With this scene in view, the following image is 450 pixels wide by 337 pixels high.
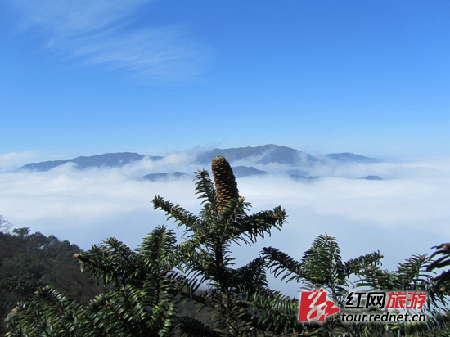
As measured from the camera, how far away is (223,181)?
9.99 ft

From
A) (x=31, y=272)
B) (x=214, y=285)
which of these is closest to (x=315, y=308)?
(x=214, y=285)

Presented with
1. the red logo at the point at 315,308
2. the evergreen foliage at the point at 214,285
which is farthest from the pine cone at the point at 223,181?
the red logo at the point at 315,308

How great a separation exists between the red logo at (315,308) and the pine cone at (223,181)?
1.03 m

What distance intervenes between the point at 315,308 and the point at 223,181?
1.28m

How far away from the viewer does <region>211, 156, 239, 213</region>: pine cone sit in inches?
117

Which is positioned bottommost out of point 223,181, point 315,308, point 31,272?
point 31,272

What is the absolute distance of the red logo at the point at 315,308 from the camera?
2457 mm

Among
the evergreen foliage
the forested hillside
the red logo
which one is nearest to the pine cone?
the evergreen foliage

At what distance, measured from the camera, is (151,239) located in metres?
2.94

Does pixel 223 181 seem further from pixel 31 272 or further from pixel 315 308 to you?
pixel 31 272

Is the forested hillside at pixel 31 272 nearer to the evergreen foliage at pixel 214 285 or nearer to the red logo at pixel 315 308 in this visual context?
the evergreen foliage at pixel 214 285

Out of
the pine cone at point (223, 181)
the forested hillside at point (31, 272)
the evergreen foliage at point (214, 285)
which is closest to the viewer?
the evergreen foliage at point (214, 285)

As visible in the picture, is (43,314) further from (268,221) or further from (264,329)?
(268,221)

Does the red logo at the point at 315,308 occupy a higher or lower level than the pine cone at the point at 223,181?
lower
